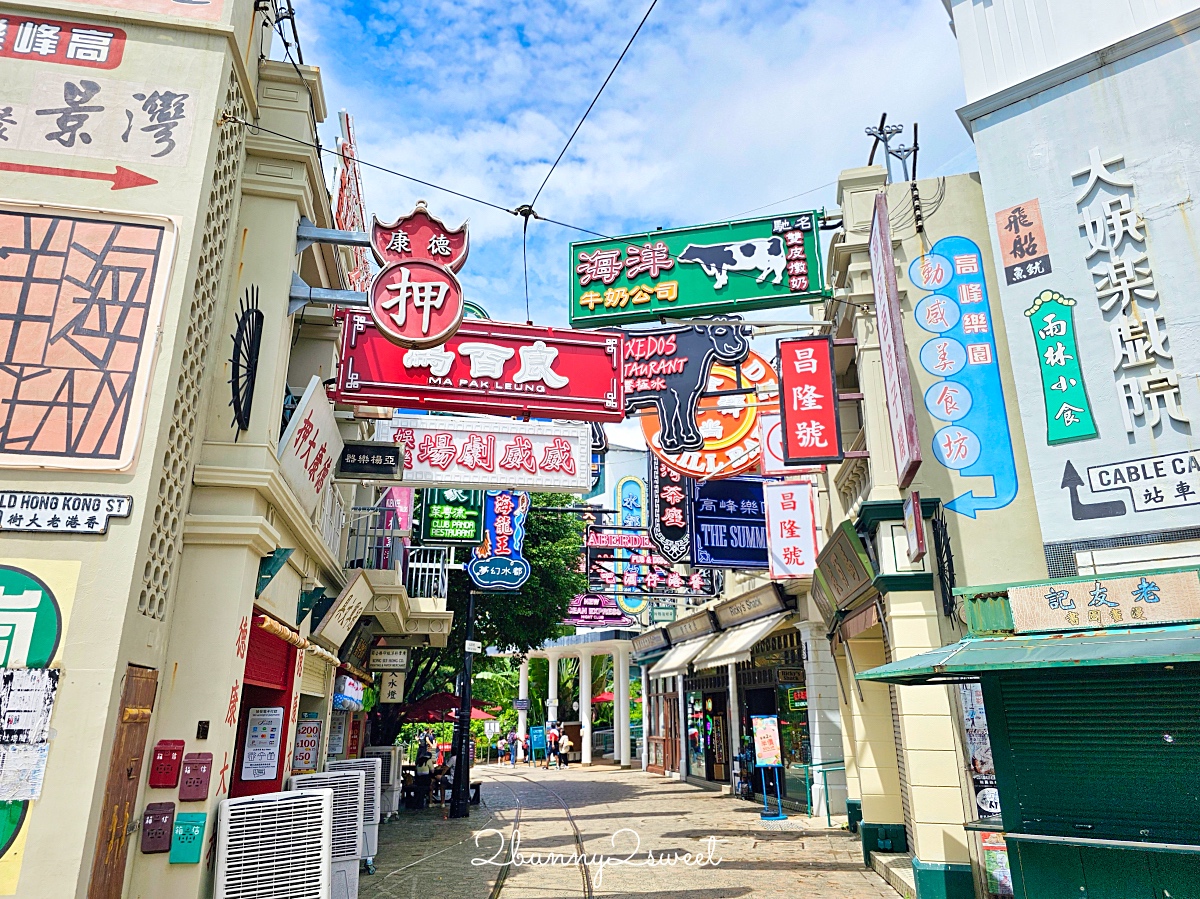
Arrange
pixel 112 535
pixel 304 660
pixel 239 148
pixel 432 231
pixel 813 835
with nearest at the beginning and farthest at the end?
pixel 112 535
pixel 239 148
pixel 432 231
pixel 304 660
pixel 813 835

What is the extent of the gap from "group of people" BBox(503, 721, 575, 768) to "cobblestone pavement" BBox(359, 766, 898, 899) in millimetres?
14965

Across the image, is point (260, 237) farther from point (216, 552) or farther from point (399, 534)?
point (399, 534)

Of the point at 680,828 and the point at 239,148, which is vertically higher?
the point at 239,148

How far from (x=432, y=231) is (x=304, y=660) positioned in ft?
19.8

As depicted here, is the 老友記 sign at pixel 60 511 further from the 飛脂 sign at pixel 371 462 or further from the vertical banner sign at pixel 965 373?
the vertical banner sign at pixel 965 373

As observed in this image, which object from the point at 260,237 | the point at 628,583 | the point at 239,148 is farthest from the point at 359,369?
the point at 628,583

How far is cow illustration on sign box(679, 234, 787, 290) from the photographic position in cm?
1159

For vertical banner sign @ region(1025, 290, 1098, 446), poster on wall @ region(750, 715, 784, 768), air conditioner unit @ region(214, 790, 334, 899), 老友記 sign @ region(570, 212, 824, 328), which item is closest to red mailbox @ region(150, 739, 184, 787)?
air conditioner unit @ region(214, 790, 334, 899)

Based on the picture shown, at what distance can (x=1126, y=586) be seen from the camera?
691 cm

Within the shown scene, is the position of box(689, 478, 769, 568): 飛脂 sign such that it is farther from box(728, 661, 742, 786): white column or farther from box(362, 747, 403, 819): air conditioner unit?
box(362, 747, 403, 819): air conditioner unit

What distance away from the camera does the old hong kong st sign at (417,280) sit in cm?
791

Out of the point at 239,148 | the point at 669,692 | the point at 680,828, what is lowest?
the point at 680,828

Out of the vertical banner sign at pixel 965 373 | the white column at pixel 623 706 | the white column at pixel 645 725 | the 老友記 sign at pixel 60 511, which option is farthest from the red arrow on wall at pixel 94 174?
the white column at pixel 623 706

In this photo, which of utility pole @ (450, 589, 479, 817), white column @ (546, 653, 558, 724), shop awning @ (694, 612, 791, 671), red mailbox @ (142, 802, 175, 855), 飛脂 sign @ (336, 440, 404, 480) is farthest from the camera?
white column @ (546, 653, 558, 724)
